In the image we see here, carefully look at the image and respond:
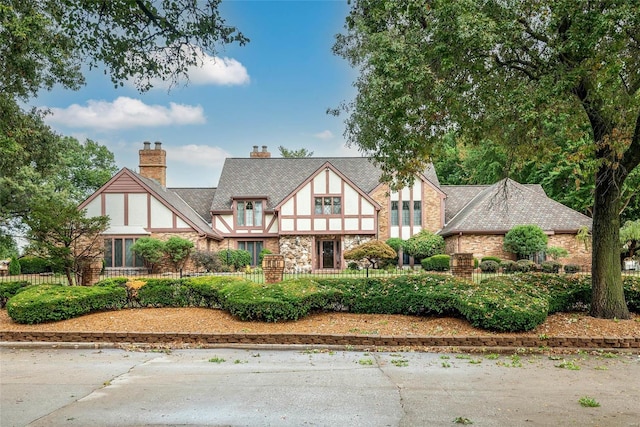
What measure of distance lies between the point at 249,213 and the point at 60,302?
63.2 feet

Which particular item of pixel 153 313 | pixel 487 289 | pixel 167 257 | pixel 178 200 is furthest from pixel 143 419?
pixel 178 200

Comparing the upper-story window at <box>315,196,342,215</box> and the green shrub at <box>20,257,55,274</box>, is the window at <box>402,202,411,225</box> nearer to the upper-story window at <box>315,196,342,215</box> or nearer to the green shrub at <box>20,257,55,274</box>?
the upper-story window at <box>315,196,342,215</box>

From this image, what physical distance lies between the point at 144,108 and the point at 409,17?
5438 millimetres

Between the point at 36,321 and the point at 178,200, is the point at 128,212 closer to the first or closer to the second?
the point at 178,200

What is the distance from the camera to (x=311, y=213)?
2781cm

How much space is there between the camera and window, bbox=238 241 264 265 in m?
29.3

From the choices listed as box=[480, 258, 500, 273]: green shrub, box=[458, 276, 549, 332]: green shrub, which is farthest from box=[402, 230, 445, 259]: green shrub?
box=[458, 276, 549, 332]: green shrub

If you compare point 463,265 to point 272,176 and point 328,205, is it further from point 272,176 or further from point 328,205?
point 272,176

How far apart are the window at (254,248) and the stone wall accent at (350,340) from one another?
19.9m

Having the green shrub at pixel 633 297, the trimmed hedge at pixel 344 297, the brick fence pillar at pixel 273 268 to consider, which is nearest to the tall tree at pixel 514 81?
the green shrub at pixel 633 297

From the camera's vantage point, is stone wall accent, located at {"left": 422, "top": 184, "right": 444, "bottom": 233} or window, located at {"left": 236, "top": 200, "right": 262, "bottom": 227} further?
window, located at {"left": 236, "top": 200, "right": 262, "bottom": 227}

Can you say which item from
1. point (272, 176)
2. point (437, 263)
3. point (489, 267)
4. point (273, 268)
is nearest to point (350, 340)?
point (273, 268)

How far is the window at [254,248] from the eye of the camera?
29.3m

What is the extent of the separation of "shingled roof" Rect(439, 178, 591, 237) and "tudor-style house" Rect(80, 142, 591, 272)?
6 centimetres
